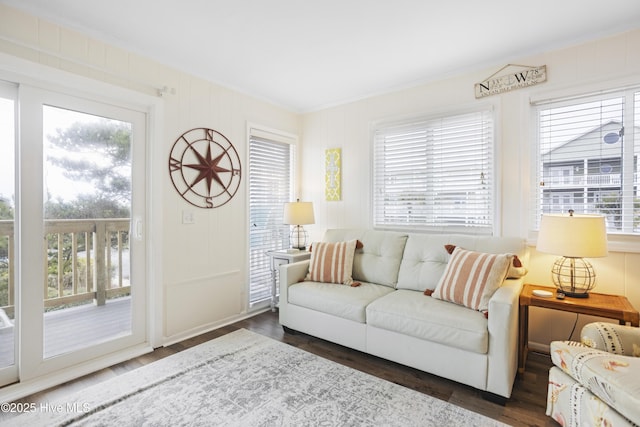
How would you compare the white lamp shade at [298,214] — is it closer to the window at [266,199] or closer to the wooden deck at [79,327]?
the window at [266,199]

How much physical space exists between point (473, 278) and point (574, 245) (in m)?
0.66

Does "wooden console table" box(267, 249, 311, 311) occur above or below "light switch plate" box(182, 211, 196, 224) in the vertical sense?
below

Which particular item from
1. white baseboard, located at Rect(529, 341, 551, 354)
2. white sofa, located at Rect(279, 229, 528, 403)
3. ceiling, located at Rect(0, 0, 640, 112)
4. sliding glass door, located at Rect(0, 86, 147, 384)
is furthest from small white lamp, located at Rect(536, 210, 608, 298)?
sliding glass door, located at Rect(0, 86, 147, 384)

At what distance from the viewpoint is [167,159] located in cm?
280

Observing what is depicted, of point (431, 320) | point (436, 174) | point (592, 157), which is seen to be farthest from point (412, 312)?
point (592, 157)

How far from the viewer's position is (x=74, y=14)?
2.12 meters

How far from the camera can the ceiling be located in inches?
81.0

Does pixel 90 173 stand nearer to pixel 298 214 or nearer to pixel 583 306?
pixel 298 214

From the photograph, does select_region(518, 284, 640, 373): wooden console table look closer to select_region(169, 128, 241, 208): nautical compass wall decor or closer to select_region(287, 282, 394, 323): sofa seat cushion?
select_region(287, 282, 394, 323): sofa seat cushion

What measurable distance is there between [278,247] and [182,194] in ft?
4.77

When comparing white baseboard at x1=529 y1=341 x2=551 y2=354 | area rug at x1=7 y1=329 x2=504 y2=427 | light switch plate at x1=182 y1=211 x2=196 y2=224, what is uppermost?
light switch plate at x1=182 y1=211 x2=196 y2=224

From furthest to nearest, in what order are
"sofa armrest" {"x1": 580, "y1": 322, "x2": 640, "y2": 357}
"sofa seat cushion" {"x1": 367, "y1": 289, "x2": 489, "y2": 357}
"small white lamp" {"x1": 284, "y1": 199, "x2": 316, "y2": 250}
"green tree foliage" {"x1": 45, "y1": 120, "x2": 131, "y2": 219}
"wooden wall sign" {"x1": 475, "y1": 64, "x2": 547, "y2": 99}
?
"small white lamp" {"x1": 284, "y1": 199, "x2": 316, "y2": 250}
"wooden wall sign" {"x1": 475, "y1": 64, "x2": 547, "y2": 99}
"green tree foliage" {"x1": 45, "y1": 120, "x2": 131, "y2": 219}
"sofa seat cushion" {"x1": 367, "y1": 289, "x2": 489, "y2": 357}
"sofa armrest" {"x1": 580, "y1": 322, "x2": 640, "y2": 357}

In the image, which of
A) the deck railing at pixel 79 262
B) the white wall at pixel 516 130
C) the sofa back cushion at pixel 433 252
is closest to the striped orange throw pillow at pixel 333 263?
the sofa back cushion at pixel 433 252

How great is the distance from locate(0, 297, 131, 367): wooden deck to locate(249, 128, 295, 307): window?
A: 1.33 meters
